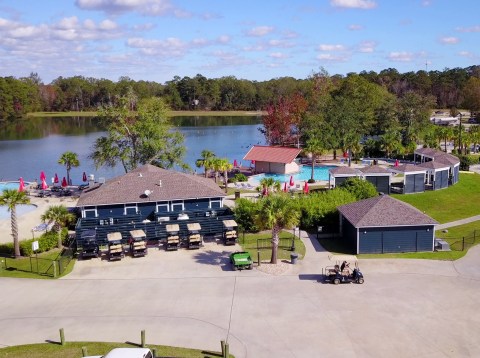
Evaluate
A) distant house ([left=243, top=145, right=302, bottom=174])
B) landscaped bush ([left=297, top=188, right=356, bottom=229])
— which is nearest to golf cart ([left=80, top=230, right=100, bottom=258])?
landscaped bush ([left=297, top=188, right=356, bottom=229])

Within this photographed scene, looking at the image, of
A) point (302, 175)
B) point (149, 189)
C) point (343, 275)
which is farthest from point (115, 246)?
point (302, 175)

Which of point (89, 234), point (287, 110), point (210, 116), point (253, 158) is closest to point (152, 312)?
point (89, 234)

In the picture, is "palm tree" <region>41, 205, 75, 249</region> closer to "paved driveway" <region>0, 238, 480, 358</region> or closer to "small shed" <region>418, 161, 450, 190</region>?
A: "paved driveway" <region>0, 238, 480, 358</region>

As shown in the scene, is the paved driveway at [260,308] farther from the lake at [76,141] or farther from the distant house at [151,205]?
the lake at [76,141]

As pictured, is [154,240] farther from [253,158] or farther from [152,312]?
[253,158]

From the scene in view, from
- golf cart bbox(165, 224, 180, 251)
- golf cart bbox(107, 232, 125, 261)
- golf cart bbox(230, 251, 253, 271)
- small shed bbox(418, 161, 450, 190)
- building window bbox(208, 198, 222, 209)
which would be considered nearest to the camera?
golf cart bbox(230, 251, 253, 271)

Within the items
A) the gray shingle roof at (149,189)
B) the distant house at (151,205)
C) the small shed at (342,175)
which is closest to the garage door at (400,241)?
the distant house at (151,205)
